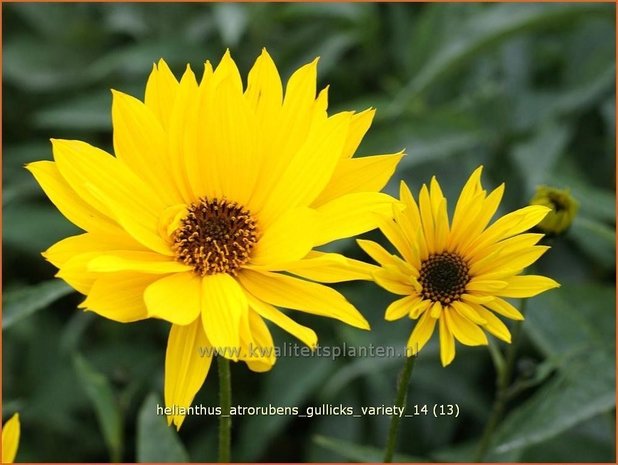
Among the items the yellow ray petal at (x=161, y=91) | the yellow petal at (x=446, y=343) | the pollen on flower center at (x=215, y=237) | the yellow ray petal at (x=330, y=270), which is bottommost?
the yellow petal at (x=446, y=343)

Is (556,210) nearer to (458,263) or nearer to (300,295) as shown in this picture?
(458,263)

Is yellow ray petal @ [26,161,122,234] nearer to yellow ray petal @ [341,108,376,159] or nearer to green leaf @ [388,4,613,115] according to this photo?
yellow ray petal @ [341,108,376,159]

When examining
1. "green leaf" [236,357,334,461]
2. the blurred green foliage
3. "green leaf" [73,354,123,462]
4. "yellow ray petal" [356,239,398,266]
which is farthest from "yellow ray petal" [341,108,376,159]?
"green leaf" [236,357,334,461]

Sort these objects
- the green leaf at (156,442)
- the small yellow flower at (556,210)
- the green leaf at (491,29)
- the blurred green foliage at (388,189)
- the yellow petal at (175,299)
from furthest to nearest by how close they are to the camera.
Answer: the green leaf at (491,29) < the blurred green foliage at (388,189) < the green leaf at (156,442) < the small yellow flower at (556,210) < the yellow petal at (175,299)

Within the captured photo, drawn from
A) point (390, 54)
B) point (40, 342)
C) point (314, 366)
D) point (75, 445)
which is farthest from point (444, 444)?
point (390, 54)

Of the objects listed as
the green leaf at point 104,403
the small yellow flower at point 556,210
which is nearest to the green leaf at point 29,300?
the green leaf at point 104,403

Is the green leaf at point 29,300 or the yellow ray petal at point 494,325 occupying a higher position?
the green leaf at point 29,300

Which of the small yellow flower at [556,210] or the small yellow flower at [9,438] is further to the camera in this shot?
the small yellow flower at [556,210]

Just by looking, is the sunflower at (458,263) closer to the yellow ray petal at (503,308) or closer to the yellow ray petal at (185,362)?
the yellow ray petal at (503,308)

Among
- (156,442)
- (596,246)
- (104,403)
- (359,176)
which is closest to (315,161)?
(359,176)
